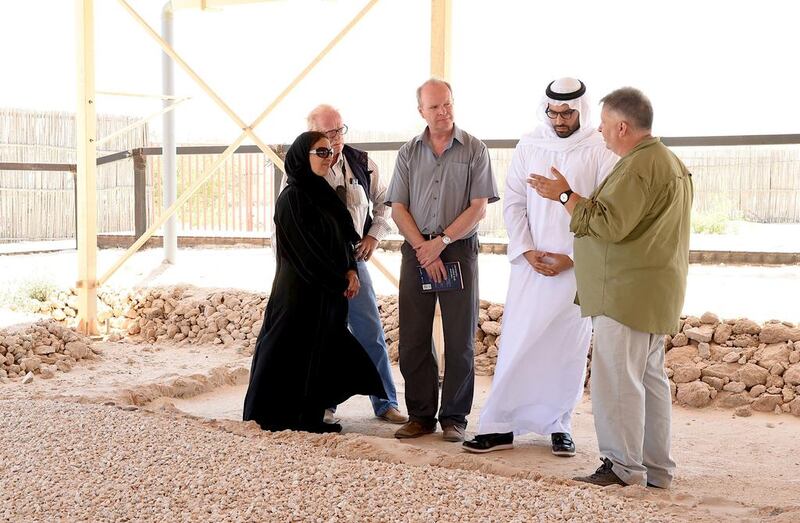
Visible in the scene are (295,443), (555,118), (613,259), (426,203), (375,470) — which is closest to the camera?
(375,470)

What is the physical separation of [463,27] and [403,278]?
15193 millimetres

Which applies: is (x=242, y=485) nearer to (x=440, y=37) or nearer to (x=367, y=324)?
(x=367, y=324)

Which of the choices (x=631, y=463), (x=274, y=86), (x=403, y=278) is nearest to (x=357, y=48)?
(x=274, y=86)

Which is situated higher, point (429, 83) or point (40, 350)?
point (429, 83)

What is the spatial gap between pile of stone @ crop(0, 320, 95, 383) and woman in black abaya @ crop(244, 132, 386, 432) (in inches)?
107

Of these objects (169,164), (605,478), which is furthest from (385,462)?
(169,164)

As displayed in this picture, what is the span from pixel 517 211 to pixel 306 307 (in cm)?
120

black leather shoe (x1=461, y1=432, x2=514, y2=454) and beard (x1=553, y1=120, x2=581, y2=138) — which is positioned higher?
beard (x1=553, y1=120, x2=581, y2=138)

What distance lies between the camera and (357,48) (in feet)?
64.4

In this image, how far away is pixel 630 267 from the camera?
3.78 metres

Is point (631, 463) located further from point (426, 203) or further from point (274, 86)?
point (274, 86)

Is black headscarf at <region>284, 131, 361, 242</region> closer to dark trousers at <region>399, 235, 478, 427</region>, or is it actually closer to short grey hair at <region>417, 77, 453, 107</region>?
dark trousers at <region>399, 235, 478, 427</region>

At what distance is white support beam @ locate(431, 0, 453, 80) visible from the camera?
6.27 metres

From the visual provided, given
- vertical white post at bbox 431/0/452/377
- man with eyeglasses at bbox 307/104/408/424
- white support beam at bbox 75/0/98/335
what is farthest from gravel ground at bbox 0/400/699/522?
white support beam at bbox 75/0/98/335
